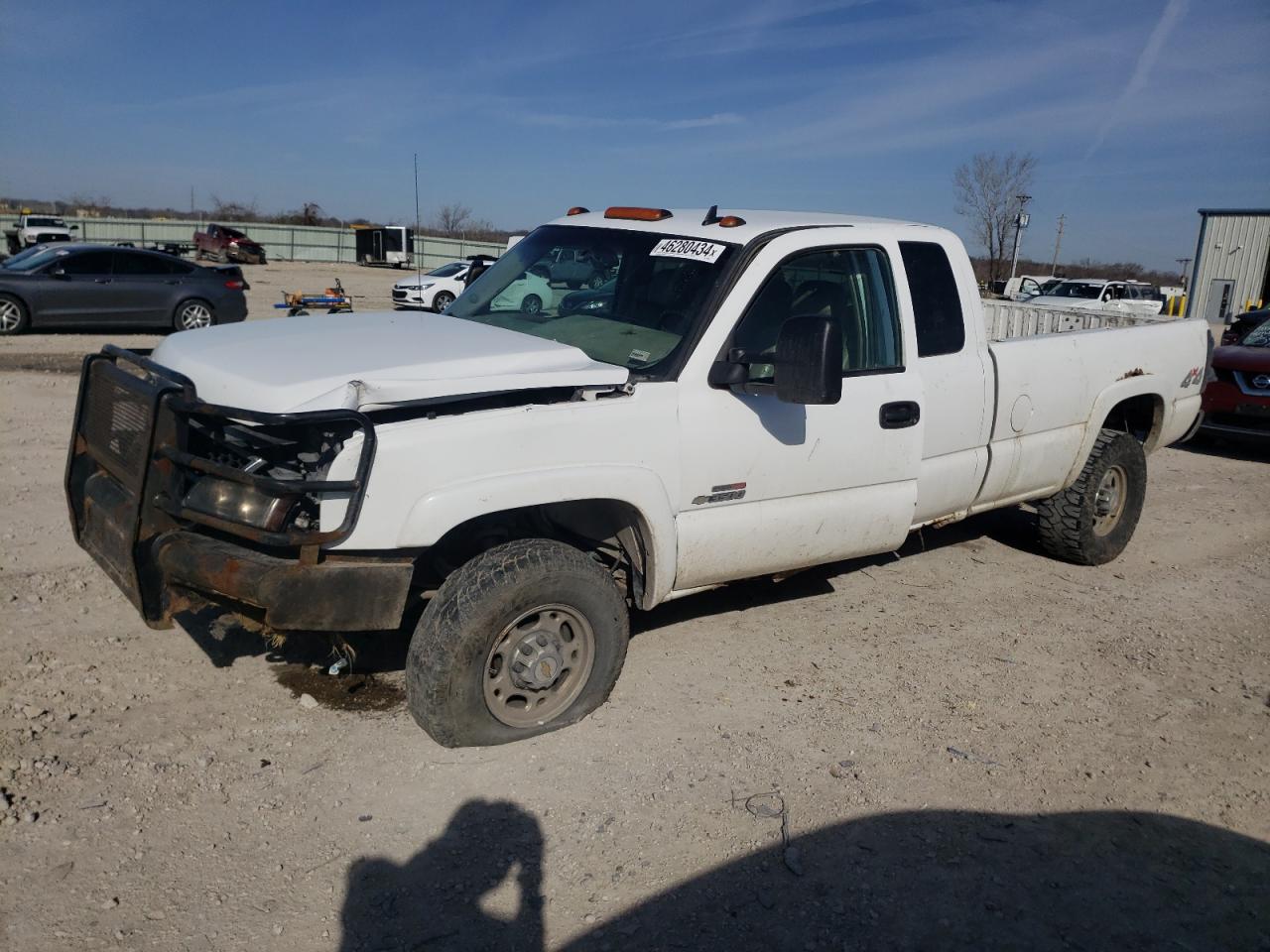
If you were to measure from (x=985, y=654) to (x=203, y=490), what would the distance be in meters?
3.78

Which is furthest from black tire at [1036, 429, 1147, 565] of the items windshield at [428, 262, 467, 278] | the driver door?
windshield at [428, 262, 467, 278]

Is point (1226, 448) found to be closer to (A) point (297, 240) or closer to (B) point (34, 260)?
(B) point (34, 260)

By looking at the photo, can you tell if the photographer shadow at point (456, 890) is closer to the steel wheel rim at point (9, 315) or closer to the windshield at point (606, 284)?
the windshield at point (606, 284)

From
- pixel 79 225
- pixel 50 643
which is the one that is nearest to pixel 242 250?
pixel 79 225

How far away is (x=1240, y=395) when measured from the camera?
10.6 metres

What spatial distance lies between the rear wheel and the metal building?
3196 centimetres

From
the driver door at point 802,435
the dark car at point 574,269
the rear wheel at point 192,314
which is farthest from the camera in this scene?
the rear wheel at point 192,314

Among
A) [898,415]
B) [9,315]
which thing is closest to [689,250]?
[898,415]

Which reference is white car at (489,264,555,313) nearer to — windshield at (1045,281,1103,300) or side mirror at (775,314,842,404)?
side mirror at (775,314,842,404)

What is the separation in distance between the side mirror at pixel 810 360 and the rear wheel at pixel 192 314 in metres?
15.5

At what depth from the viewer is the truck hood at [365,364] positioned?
355 cm

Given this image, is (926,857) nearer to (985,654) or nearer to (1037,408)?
(985,654)

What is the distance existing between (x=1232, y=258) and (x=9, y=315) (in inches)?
1459

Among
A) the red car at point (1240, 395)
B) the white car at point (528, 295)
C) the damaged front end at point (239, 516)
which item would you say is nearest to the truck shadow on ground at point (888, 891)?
the damaged front end at point (239, 516)
